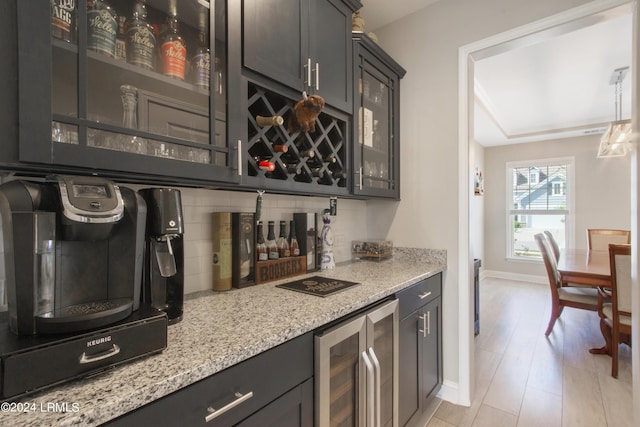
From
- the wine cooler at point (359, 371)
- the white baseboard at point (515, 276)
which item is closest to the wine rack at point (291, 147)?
the wine cooler at point (359, 371)

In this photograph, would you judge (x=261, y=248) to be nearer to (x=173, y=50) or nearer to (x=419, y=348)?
(x=173, y=50)

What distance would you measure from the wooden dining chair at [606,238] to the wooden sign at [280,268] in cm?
456

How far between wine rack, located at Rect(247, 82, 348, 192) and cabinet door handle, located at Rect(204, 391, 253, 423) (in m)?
0.79

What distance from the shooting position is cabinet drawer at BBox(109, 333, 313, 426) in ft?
1.98

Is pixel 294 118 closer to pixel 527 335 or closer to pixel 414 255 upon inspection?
pixel 414 255

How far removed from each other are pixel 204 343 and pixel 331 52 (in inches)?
59.5

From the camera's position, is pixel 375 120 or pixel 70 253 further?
pixel 375 120

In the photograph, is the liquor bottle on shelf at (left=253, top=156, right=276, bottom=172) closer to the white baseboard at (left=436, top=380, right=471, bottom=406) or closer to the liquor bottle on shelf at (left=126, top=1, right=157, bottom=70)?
the liquor bottle on shelf at (left=126, top=1, right=157, bottom=70)

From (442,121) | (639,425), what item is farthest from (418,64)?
(639,425)

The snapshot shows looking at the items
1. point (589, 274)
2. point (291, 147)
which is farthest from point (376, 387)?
point (589, 274)

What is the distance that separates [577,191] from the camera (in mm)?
4953

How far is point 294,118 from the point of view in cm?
139

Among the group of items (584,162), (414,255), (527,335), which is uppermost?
(584,162)

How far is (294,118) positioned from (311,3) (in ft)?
1.98
